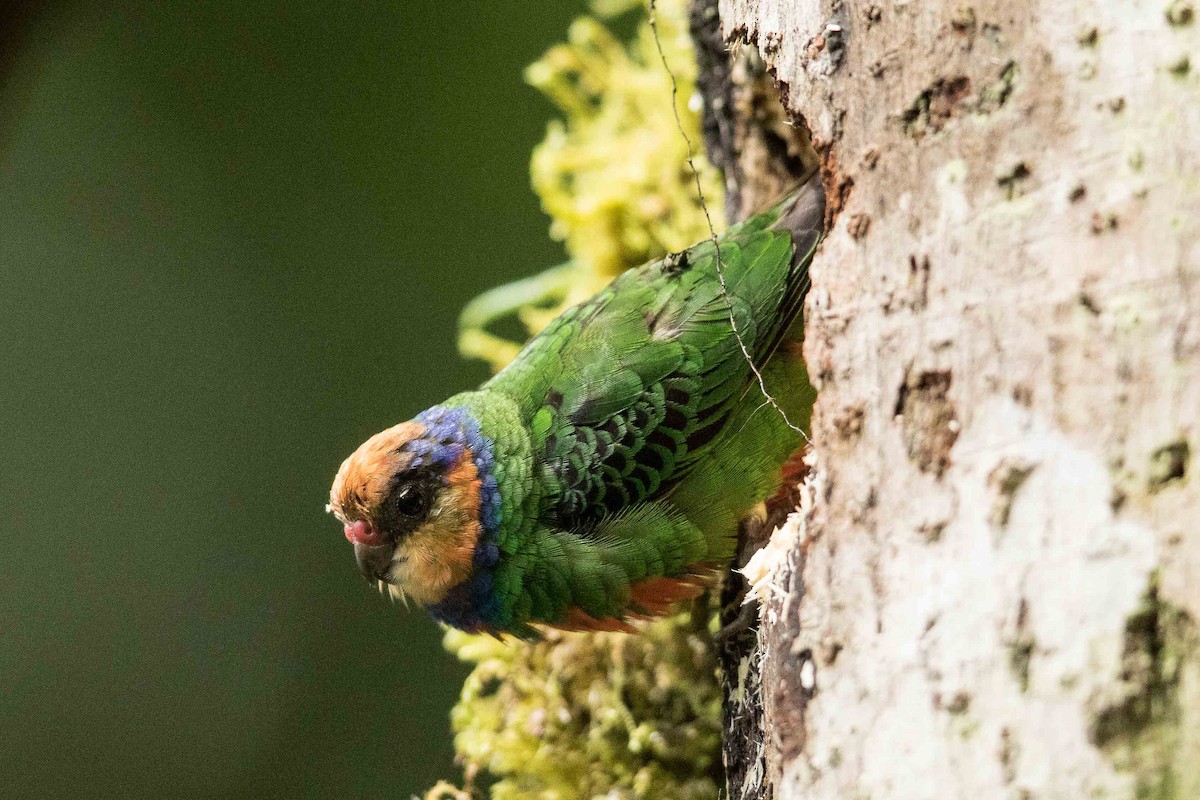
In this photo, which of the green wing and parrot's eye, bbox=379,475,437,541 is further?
parrot's eye, bbox=379,475,437,541

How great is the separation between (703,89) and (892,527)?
2373 mm

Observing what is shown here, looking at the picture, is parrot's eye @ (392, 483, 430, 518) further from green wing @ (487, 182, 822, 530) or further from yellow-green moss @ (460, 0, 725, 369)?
yellow-green moss @ (460, 0, 725, 369)

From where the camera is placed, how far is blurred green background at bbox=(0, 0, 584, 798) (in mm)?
6516

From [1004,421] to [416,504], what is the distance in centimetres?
192

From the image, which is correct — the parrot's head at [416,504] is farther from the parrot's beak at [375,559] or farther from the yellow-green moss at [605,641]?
the yellow-green moss at [605,641]

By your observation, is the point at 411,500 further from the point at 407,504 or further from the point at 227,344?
the point at 227,344

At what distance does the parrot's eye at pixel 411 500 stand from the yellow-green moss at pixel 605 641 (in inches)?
24.6

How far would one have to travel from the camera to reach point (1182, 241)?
1472 millimetres

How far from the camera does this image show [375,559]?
10.3 ft

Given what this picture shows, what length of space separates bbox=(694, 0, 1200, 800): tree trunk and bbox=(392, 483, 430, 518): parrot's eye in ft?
4.66

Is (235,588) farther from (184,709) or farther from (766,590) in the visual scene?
(766,590)

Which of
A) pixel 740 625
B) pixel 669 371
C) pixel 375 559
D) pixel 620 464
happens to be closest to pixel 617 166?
pixel 669 371

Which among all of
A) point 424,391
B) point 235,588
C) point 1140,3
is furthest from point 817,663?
point 235,588

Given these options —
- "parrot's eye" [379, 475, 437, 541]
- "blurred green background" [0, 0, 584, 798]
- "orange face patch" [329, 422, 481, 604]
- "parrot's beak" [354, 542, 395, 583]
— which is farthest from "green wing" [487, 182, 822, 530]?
"blurred green background" [0, 0, 584, 798]
